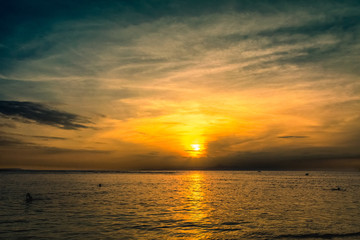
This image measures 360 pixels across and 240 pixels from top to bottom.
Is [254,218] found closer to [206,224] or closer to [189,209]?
[206,224]

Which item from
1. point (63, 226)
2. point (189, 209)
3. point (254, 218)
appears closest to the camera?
point (63, 226)

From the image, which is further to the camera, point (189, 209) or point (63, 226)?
point (189, 209)

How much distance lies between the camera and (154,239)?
79.0 feet

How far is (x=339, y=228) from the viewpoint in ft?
94.9

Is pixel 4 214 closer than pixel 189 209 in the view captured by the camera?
A: Yes

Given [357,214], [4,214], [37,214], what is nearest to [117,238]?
[37,214]

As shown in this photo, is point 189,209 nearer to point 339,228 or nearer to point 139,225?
point 139,225

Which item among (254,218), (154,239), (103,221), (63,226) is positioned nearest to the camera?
(154,239)

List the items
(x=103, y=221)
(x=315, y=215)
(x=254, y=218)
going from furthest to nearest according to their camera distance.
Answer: (x=315, y=215)
(x=254, y=218)
(x=103, y=221)

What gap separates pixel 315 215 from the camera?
119 feet

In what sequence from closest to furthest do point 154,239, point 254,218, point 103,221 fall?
point 154,239 < point 103,221 < point 254,218

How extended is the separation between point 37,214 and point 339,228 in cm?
3750

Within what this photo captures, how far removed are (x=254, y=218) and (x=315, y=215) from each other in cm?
936

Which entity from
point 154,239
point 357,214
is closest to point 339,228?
point 357,214
